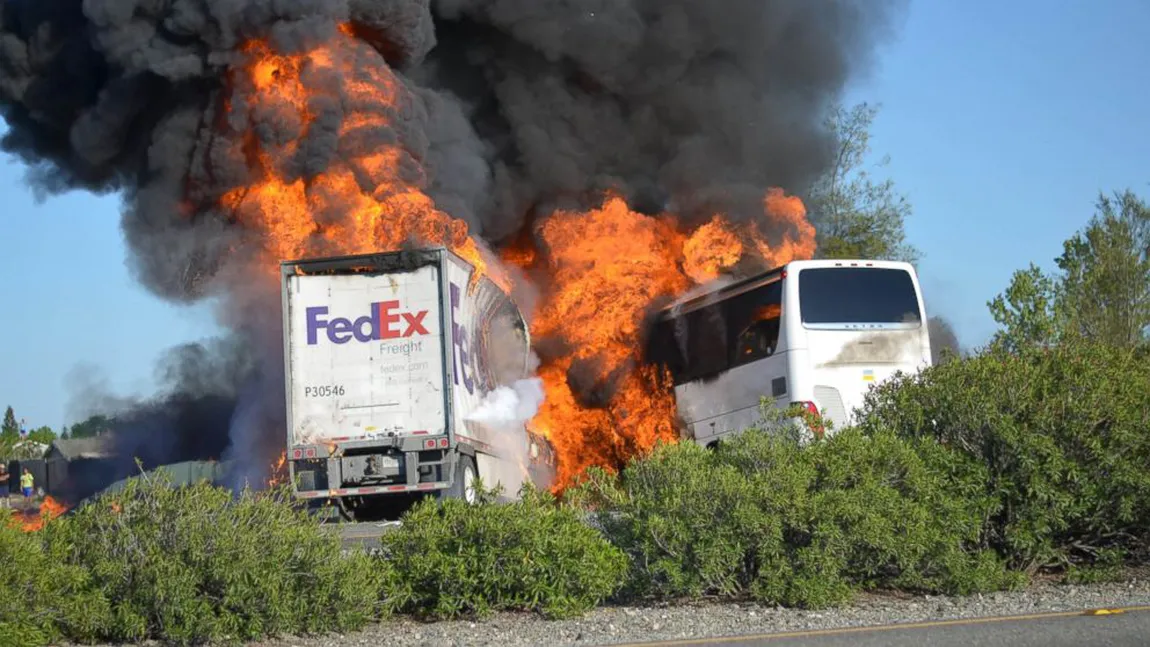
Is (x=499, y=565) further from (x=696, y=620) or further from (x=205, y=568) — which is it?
(x=205, y=568)

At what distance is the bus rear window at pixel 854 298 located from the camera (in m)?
17.3

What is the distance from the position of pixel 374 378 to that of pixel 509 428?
→ 11.1 feet

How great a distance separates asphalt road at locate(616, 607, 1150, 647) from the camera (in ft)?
25.7

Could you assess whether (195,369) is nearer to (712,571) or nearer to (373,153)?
(373,153)

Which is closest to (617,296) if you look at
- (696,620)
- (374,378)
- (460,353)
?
(460,353)

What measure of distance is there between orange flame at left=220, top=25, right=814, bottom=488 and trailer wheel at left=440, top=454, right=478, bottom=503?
14.0 feet

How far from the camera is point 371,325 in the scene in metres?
17.0

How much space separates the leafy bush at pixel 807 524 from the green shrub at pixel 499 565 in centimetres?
50

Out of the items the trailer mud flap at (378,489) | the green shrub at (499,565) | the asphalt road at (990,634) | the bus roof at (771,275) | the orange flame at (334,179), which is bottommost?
the asphalt road at (990,634)

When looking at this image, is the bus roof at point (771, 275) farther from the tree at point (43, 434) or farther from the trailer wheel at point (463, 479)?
the tree at point (43, 434)

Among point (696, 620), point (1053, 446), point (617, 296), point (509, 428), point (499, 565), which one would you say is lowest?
point (696, 620)

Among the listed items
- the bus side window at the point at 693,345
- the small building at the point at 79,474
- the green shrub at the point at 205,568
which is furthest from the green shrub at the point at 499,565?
the small building at the point at 79,474

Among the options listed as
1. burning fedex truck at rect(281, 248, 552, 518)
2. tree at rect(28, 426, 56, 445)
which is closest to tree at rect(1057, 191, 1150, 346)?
burning fedex truck at rect(281, 248, 552, 518)

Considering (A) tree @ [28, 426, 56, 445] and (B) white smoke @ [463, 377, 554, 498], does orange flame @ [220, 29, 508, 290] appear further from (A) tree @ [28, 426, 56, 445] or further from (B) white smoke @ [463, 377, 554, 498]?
(A) tree @ [28, 426, 56, 445]
